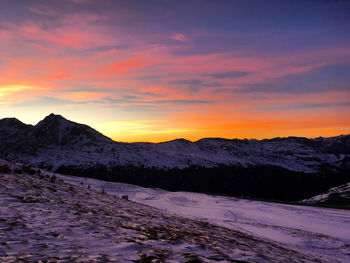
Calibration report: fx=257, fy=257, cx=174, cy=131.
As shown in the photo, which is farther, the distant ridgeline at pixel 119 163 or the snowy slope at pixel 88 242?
the distant ridgeline at pixel 119 163

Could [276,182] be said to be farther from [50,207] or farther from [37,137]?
[50,207]

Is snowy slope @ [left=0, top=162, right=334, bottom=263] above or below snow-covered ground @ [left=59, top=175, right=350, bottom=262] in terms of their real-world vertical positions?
above

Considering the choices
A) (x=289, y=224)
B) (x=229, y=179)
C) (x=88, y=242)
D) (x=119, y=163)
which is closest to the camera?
(x=88, y=242)

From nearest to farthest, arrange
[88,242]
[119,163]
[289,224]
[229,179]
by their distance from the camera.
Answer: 1. [88,242]
2. [289,224]
3. [119,163]
4. [229,179]

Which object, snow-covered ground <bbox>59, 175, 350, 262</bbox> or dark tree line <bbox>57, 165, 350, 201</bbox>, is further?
dark tree line <bbox>57, 165, 350, 201</bbox>

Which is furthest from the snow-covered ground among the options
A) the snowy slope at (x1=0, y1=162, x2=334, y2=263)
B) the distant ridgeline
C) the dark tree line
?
the distant ridgeline

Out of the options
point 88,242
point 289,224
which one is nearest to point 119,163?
point 289,224

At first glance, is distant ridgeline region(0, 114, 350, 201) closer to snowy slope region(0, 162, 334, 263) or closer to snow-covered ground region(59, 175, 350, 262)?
snow-covered ground region(59, 175, 350, 262)

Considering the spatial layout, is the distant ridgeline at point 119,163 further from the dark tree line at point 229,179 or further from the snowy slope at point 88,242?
the snowy slope at point 88,242

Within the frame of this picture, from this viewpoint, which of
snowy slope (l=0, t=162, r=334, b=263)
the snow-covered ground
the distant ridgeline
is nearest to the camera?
snowy slope (l=0, t=162, r=334, b=263)

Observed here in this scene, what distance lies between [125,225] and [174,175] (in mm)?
86544

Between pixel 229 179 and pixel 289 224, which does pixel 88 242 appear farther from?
pixel 229 179

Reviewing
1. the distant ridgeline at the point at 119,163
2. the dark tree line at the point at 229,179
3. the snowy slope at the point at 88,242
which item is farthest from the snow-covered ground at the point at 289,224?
the distant ridgeline at the point at 119,163

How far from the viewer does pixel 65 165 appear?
80688 millimetres
